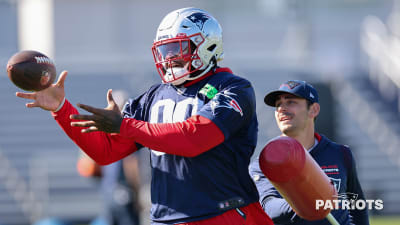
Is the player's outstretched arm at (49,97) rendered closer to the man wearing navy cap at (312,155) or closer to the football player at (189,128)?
the football player at (189,128)

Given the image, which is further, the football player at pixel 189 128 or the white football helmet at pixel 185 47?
the white football helmet at pixel 185 47

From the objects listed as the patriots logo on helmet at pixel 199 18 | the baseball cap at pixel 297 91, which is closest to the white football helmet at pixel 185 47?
the patriots logo on helmet at pixel 199 18

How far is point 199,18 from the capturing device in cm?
391

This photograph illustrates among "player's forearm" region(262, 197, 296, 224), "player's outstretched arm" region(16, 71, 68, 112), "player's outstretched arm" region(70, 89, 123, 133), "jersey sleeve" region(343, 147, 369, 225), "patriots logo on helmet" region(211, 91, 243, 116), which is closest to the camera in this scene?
"player's outstretched arm" region(70, 89, 123, 133)

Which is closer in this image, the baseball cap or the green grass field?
the baseball cap

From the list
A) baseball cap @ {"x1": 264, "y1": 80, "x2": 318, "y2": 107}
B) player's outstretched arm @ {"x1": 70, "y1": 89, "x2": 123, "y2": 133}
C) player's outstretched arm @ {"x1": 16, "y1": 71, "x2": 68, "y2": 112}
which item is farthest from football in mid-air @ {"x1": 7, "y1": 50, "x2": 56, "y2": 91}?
baseball cap @ {"x1": 264, "y1": 80, "x2": 318, "y2": 107}

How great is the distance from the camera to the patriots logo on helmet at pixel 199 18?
153 inches

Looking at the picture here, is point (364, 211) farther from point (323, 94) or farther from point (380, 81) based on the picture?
point (380, 81)

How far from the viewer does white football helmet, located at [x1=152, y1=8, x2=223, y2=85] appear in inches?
149

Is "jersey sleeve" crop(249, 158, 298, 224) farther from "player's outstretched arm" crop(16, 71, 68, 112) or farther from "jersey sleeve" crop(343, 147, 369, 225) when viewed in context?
"player's outstretched arm" crop(16, 71, 68, 112)

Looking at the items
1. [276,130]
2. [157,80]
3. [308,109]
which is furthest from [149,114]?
[157,80]

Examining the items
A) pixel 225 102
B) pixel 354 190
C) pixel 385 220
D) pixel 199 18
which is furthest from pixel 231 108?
pixel 385 220

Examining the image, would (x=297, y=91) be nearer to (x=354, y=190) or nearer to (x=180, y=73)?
(x=354, y=190)

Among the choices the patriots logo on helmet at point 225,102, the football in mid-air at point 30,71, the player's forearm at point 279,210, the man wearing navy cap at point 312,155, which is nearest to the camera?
the patriots logo on helmet at point 225,102
